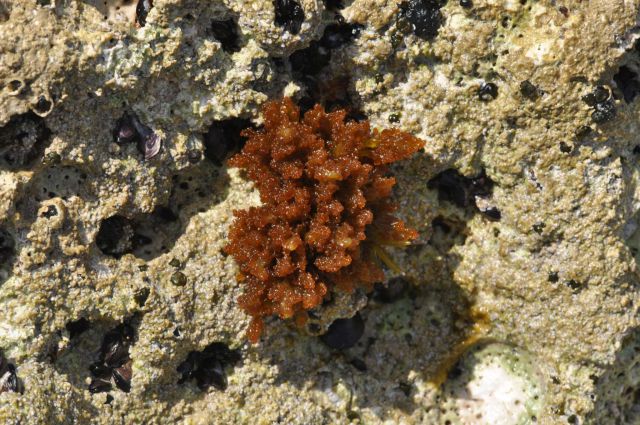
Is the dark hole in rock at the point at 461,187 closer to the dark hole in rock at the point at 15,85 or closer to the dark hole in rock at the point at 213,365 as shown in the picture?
the dark hole in rock at the point at 213,365

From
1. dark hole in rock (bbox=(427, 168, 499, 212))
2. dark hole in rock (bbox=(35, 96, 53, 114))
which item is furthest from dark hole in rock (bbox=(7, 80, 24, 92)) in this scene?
dark hole in rock (bbox=(427, 168, 499, 212))

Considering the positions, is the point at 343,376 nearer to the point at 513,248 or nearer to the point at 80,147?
the point at 513,248

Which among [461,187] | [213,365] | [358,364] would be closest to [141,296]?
[213,365]

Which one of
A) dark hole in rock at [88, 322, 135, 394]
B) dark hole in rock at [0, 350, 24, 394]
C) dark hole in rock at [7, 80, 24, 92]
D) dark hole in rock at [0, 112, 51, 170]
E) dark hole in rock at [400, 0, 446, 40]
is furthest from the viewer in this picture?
dark hole in rock at [88, 322, 135, 394]

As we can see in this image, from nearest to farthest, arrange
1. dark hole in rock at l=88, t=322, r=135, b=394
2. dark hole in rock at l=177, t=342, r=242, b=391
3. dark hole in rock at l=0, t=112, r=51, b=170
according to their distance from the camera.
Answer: dark hole in rock at l=0, t=112, r=51, b=170 → dark hole in rock at l=88, t=322, r=135, b=394 → dark hole in rock at l=177, t=342, r=242, b=391

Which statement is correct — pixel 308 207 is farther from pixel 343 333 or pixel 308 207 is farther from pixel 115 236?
pixel 115 236

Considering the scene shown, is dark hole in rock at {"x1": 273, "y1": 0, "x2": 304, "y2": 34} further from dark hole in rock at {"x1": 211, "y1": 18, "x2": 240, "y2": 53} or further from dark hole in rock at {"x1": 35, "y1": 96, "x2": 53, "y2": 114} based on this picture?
dark hole in rock at {"x1": 35, "y1": 96, "x2": 53, "y2": 114}
